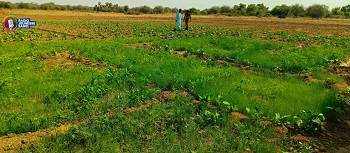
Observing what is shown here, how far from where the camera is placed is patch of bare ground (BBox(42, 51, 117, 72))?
37.6 ft

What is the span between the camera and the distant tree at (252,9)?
236ft

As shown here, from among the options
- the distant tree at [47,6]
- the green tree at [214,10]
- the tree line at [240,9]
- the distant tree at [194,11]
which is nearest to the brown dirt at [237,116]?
the tree line at [240,9]

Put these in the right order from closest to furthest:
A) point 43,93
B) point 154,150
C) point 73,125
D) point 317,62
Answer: point 154,150 < point 73,125 < point 43,93 < point 317,62

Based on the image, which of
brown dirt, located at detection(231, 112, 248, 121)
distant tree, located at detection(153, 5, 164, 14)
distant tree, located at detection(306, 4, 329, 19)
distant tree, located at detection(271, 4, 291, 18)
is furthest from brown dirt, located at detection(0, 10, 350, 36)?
distant tree, located at detection(153, 5, 164, 14)

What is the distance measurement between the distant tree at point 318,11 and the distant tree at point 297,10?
2.45 m

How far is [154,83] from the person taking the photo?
9211 millimetres

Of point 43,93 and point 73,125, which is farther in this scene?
point 43,93

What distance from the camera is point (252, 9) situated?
74688 mm

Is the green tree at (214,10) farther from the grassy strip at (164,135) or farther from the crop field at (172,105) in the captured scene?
the grassy strip at (164,135)

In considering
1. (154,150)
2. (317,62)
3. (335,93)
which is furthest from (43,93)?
(317,62)

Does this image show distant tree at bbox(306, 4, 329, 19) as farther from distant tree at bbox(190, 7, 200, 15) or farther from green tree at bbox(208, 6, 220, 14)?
distant tree at bbox(190, 7, 200, 15)

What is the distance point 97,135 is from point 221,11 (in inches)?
3107

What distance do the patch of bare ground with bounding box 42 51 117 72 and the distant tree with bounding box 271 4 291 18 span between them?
5756 cm

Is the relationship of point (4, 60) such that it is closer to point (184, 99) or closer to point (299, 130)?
point (184, 99)
